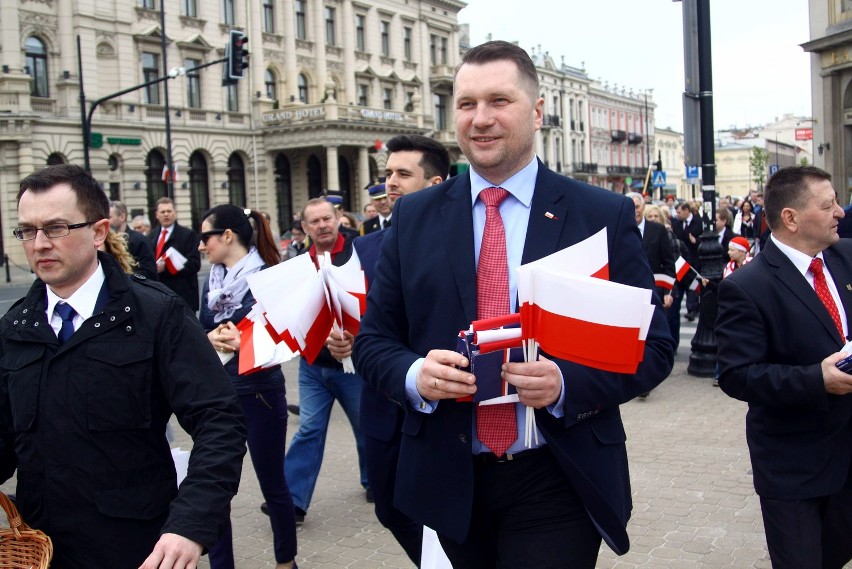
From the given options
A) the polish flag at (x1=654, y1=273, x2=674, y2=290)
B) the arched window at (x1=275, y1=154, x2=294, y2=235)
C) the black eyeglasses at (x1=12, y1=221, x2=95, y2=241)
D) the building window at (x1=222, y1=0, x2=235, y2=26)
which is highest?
the building window at (x1=222, y1=0, x2=235, y2=26)

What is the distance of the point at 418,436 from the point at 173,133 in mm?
41287

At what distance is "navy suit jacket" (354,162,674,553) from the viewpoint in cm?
248

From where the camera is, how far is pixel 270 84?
156ft

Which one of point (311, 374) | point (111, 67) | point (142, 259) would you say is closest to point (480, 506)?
point (311, 374)

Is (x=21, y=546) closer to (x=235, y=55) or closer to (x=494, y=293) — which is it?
(x=494, y=293)

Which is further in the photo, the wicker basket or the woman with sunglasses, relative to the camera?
the woman with sunglasses

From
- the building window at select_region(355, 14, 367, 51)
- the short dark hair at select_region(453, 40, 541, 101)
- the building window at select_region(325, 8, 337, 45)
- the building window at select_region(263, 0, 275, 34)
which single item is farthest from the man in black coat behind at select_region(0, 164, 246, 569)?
the building window at select_region(355, 14, 367, 51)

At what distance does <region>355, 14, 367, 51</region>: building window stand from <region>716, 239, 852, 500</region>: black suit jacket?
51.2m

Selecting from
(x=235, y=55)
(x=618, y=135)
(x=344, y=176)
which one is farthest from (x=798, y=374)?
(x=618, y=135)

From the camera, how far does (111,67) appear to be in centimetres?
3822

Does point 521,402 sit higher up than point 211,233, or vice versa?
point 211,233

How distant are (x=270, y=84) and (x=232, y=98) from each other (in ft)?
10.4

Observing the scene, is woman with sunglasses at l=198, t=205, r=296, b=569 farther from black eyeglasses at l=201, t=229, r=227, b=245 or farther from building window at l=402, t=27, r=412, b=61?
building window at l=402, t=27, r=412, b=61

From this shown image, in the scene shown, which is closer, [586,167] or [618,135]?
[586,167]
